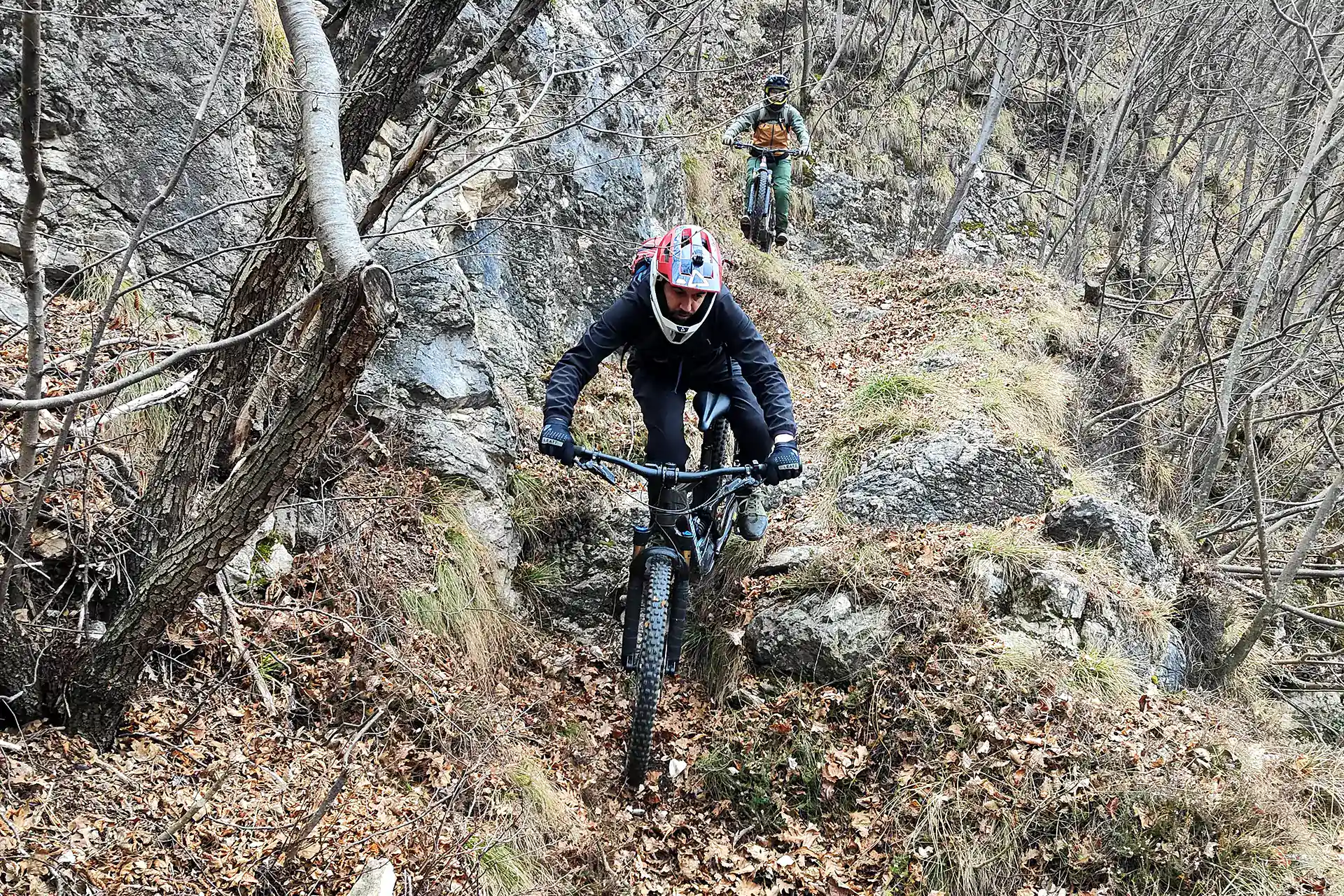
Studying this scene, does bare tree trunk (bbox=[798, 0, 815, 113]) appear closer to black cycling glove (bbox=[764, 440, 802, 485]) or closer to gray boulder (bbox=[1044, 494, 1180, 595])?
gray boulder (bbox=[1044, 494, 1180, 595])

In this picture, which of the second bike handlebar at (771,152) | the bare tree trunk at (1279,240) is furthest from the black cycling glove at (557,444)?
the second bike handlebar at (771,152)

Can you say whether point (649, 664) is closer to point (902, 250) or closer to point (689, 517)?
point (689, 517)

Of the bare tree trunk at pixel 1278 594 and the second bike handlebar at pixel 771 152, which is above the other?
the second bike handlebar at pixel 771 152

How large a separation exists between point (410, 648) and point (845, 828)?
2580 millimetres

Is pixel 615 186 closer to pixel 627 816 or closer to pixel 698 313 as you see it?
pixel 698 313

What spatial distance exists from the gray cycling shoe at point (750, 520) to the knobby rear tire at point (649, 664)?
95 cm

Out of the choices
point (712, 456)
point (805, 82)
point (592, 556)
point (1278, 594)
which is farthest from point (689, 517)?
point (805, 82)

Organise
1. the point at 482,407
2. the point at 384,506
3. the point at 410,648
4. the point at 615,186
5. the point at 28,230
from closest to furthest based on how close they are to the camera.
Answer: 1. the point at 28,230
2. the point at 410,648
3. the point at 384,506
4. the point at 482,407
5. the point at 615,186

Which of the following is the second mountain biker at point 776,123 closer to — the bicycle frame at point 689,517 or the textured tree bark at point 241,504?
the bicycle frame at point 689,517

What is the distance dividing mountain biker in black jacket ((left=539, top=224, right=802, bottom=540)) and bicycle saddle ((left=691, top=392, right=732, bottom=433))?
0.04 m

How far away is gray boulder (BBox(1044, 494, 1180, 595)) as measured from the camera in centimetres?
614

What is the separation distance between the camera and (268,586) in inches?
176

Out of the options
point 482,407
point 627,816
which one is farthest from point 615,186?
point 627,816

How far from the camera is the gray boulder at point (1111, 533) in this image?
20.2 ft
